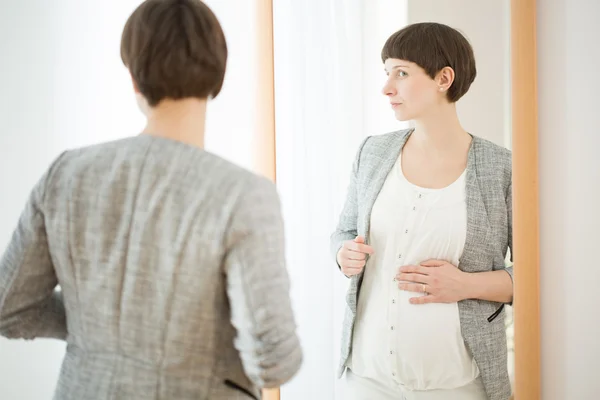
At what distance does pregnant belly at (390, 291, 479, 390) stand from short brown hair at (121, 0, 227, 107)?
2.24 ft

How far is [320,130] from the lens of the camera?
1.62 meters

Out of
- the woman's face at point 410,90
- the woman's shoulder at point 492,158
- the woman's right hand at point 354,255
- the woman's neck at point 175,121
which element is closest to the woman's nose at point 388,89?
the woman's face at point 410,90

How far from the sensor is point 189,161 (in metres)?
0.88

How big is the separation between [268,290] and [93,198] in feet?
0.98

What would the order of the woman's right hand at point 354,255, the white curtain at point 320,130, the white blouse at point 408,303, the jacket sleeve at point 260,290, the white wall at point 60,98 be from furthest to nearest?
the white wall at point 60,98 < the white curtain at point 320,130 < the woman's right hand at point 354,255 < the white blouse at point 408,303 < the jacket sleeve at point 260,290

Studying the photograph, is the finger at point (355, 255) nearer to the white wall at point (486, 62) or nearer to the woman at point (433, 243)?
the woman at point (433, 243)

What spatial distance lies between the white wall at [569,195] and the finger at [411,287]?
248 millimetres

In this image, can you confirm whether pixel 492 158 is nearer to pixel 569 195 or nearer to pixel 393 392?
pixel 569 195

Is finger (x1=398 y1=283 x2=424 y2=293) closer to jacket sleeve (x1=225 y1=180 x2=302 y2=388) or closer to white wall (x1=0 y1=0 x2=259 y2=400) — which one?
jacket sleeve (x1=225 y1=180 x2=302 y2=388)

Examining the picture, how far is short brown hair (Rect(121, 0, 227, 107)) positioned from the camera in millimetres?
899

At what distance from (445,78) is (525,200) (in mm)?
312

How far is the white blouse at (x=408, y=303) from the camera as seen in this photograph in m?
1.26

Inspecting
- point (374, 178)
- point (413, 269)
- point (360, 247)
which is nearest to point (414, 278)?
point (413, 269)

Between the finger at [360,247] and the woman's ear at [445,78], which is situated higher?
the woman's ear at [445,78]
